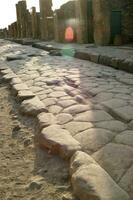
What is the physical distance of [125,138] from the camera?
295 cm

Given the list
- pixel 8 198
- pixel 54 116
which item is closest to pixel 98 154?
pixel 8 198

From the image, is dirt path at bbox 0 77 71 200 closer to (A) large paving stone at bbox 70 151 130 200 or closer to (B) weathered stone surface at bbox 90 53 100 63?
(A) large paving stone at bbox 70 151 130 200

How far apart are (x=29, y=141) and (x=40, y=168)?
0.64 metres

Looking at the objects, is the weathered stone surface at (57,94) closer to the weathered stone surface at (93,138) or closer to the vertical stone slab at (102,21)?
the weathered stone surface at (93,138)

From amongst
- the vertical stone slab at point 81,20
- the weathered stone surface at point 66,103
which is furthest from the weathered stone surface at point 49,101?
the vertical stone slab at point 81,20

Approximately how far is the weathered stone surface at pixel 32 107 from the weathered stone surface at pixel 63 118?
0.34 metres

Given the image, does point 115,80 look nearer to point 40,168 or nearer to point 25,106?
point 25,106

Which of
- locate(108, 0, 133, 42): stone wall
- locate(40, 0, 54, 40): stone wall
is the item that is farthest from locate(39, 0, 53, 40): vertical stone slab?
locate(108, 0, 133, 42): stone wall

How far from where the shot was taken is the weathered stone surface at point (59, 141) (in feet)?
9.24

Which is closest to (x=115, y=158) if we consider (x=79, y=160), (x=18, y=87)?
(x=79, y=160)

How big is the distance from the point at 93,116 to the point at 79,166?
4.09ft

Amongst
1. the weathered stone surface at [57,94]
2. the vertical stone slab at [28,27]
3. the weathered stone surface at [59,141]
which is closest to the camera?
Answer: the weathered stone surface at [59,141]

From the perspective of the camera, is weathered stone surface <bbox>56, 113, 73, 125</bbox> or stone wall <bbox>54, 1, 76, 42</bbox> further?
stone wall <bbox>54, 1, 76, 42</bbox>

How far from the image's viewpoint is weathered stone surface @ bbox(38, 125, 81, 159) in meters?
2.82
